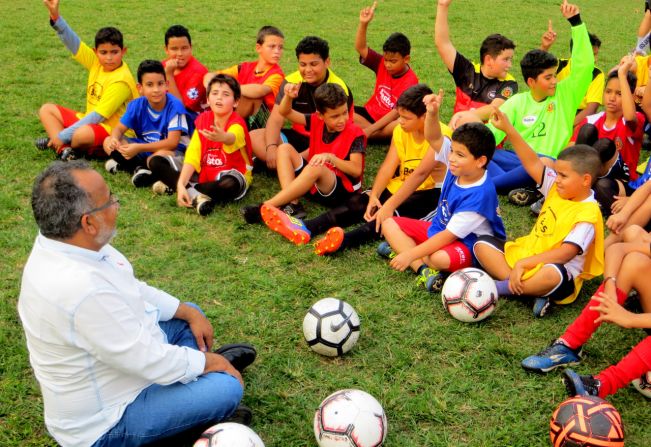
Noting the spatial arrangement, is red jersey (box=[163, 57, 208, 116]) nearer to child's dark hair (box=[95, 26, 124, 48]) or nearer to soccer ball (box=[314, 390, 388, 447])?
child's dark hair (box=[95, 26, 124, 48])

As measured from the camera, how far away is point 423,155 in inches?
222

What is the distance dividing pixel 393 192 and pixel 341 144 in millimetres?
651

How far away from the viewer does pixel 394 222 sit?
515cm

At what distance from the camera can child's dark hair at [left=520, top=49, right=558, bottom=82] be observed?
238 inches

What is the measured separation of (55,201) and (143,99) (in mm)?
4012

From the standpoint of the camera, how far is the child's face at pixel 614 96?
6008mm

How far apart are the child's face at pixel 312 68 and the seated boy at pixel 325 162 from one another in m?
0.52

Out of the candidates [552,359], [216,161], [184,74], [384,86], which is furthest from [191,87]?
[552,359]

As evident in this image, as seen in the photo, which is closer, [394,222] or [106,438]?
[106,438]

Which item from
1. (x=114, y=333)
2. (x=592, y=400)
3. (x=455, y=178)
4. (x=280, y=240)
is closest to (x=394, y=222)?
(x=455, y=178)

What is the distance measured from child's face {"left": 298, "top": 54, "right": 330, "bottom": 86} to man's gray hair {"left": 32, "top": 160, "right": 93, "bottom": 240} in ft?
12.9

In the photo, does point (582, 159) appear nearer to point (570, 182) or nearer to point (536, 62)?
point (570, 182)

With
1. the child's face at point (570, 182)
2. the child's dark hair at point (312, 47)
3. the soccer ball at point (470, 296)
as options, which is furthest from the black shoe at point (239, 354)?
the child's dark hair at point (312, 47)

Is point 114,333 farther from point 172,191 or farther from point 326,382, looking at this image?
point 172,191
